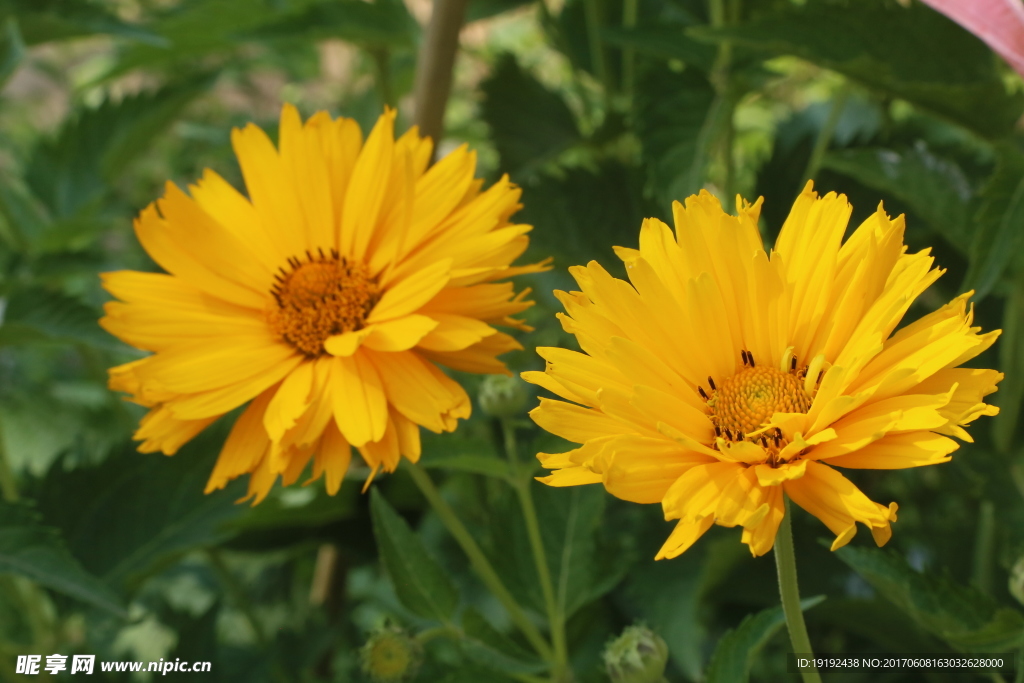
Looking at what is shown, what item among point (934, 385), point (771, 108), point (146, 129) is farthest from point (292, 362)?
point (771, 108)

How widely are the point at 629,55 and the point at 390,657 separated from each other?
517 millimetres

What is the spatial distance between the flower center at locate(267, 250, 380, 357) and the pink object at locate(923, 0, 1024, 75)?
1.06ft

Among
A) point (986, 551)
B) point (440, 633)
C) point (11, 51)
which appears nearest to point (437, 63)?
point (11, 51)

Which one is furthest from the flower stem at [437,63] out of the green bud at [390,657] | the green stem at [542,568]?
the green bud at [390,657]

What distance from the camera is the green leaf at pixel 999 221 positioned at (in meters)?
0.48

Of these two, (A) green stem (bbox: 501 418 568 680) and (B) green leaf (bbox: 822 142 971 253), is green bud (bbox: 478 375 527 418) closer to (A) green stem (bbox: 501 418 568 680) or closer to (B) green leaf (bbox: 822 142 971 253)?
(A) green stem (bbox: 501 418 568 680)

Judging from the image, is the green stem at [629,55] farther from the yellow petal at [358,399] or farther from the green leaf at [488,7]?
the yellow petal at [358,399]

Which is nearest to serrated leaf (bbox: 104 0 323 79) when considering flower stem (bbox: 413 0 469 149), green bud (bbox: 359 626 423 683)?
flower stem (bbox: 413 0 469 149)

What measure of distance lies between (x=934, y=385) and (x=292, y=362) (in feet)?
1.01

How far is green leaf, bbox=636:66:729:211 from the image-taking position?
60cm

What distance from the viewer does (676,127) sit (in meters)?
0.63

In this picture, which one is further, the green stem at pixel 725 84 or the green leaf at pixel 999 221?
the green stem at pixel 725 84

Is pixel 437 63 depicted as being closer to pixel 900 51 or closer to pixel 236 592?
pixel 900 51

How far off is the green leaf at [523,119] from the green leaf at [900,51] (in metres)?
0.21
